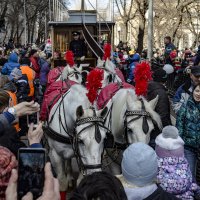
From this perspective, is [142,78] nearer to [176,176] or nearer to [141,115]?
[141,115]

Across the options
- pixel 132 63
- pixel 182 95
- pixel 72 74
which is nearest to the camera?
pixel 182 95

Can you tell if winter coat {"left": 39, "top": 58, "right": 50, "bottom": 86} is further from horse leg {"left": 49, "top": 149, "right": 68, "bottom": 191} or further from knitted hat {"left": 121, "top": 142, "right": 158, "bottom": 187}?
knitted hat {"left": 121, "top": 142, "right": 158, "bottom": 187}

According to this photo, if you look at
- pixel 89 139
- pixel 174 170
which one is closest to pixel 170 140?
pixel 174 170

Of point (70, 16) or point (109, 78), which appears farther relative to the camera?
point (70, 16)

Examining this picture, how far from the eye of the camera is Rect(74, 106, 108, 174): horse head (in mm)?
5605

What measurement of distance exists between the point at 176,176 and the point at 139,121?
1.73 m

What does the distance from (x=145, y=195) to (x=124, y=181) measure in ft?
0.67

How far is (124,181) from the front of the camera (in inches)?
140

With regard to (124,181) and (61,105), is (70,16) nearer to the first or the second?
(61,105)

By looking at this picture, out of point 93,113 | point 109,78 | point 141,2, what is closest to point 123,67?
point 141,2

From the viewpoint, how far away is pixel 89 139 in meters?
5.71

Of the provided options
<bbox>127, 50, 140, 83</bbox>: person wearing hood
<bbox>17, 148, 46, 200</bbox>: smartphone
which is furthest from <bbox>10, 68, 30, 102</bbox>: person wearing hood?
<bbox>17, 148, 46, 200</bbox>: smartphone

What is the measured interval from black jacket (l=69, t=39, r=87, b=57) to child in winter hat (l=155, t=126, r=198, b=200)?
35.2ft

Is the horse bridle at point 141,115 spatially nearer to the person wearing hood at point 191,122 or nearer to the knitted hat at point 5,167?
the person wearing hood at point 191,122
